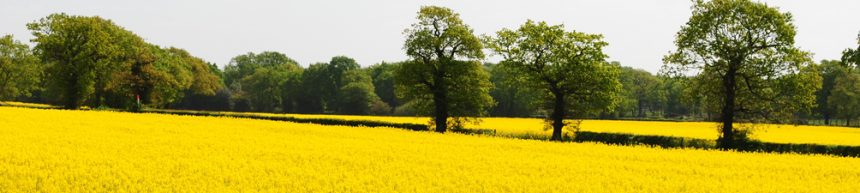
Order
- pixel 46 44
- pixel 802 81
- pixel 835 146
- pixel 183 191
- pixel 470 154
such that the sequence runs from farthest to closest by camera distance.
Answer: pixel 46 44 → pixel 802 81 → pixel 835 146 → pixel 470 154 → pixel 183 191

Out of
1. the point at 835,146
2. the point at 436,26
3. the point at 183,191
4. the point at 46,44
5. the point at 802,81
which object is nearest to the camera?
the point at 183,191

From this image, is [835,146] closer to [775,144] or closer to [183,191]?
[775,144]

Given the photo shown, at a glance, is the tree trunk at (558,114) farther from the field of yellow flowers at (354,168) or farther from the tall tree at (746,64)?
the field of yellow flowers at (354,168)

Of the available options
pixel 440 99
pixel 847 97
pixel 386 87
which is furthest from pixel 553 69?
pixel 386 87

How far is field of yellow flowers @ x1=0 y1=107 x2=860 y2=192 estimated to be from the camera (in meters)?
13.9

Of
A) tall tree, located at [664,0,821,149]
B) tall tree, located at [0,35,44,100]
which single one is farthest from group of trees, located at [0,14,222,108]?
tall tree, located at [664,0,821,149]

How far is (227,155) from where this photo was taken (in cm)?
1945

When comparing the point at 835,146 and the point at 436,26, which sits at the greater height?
the point at 436,26

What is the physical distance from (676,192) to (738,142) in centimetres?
Answer: 2613

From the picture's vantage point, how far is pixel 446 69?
1853 inches

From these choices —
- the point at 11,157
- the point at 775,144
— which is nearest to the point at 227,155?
the point at 11,157

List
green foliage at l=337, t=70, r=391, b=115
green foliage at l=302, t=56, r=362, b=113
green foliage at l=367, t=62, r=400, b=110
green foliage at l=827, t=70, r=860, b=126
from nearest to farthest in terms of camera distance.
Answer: green foliage at l=827, t=70, r=860, b=126 → green foliage at l=337, t=70, r=391, b=115 → green foliage at l=302, t=56, r=362, b=113 → green foliage at l=367, t=62, r=400, b=110

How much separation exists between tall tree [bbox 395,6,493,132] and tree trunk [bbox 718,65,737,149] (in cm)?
1487

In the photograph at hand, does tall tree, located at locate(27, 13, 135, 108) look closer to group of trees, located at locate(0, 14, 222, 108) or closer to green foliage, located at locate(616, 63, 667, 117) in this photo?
group of trees, located at locate(0, 14, 222, 108)
